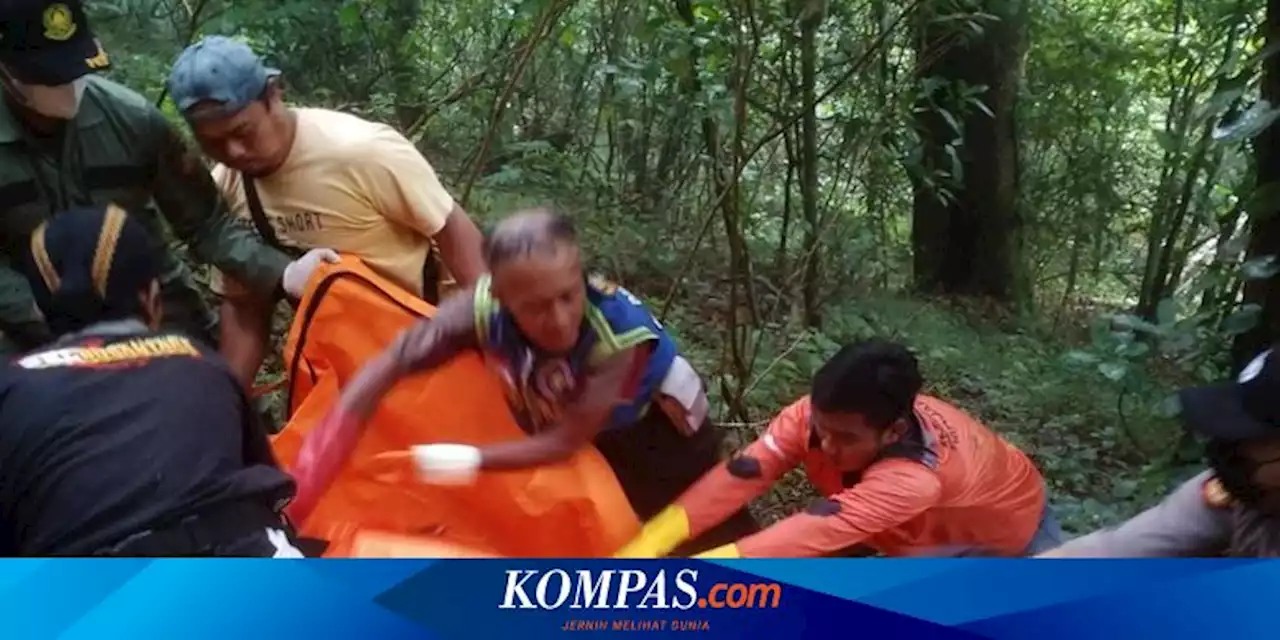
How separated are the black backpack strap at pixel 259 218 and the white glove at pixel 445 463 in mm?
292

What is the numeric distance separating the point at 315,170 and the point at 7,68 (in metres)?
0.33

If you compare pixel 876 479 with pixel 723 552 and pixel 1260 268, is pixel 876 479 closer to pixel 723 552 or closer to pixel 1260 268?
pixel 723 552

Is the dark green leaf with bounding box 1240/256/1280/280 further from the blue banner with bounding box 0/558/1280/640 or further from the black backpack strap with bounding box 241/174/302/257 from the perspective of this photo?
the black backpack strap with bounding box 241/174/302/257

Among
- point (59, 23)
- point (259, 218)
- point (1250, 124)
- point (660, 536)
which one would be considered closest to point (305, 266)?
point (259, 218)

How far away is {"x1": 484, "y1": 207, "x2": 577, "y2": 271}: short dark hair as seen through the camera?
130 centimetres

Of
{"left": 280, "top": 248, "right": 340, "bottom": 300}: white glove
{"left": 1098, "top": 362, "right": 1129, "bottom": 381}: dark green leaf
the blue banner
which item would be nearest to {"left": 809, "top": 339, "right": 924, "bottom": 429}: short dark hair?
the blue banner

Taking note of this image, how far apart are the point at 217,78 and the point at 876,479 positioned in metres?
0.85

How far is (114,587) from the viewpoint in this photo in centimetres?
129

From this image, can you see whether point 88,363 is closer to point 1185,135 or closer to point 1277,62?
point 1185,135

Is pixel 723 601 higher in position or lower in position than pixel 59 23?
lower

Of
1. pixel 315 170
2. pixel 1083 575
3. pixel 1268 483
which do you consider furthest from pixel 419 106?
pixel 1268 483

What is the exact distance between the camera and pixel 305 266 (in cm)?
143

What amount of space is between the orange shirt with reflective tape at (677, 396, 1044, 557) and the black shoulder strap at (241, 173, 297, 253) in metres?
0.57

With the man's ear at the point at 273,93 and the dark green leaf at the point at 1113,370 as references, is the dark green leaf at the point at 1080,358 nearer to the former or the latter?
the dark green leaf at the point at 1113,370
